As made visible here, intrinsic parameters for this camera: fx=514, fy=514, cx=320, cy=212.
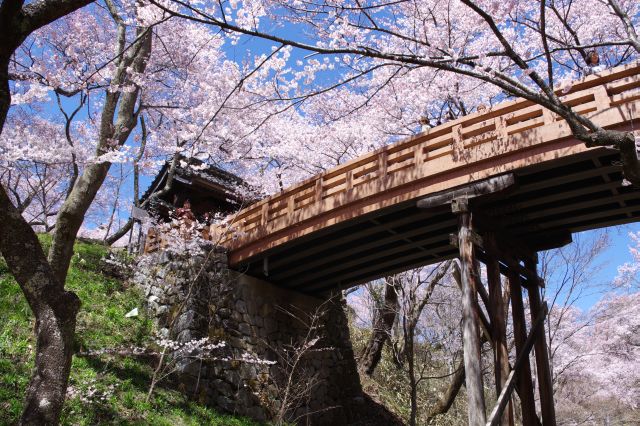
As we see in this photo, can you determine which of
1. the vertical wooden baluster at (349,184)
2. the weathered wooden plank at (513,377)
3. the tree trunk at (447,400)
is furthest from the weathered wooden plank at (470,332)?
the tree trunk at (447,400)

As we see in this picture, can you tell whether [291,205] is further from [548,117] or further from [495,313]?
[548,117]

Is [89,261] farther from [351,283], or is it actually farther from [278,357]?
[351,283]

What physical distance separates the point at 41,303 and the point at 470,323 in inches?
187

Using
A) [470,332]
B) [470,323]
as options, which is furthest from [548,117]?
[470,332]

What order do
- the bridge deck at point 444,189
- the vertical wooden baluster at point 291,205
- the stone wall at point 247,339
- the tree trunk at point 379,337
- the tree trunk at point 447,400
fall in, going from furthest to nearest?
the tree trunk at point 379,337
the tree trunk at point 447,400
the stone wall at point 247,339
the vertical wooden baluster at point 291,205
the bridge deck at point 444,189

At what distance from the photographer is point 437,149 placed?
835 centimetres

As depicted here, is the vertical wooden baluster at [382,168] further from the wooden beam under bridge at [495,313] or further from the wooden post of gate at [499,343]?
the wooden post of gate at [499,343]

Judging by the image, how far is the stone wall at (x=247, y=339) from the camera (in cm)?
964

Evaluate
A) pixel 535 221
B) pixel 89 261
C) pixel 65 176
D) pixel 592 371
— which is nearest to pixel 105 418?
pixel 89 261

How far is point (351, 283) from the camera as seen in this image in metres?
11.7

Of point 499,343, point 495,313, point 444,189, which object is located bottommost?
point 499,343

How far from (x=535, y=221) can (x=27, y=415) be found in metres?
7.43

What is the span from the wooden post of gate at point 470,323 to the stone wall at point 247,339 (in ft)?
11.8

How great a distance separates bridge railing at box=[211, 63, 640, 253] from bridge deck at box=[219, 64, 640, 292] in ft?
0.05
